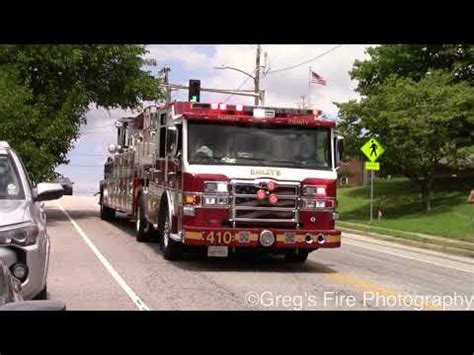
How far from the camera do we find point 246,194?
493 inches

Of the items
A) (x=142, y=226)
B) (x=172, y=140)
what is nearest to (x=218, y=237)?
(x=172, y=140)

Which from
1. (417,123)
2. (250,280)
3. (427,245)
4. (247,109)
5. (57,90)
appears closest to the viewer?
(250,280)

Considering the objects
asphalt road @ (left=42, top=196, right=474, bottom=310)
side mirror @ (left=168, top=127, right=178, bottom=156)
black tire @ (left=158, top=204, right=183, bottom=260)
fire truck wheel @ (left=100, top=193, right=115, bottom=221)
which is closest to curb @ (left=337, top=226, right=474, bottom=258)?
asphalt road @ (left=42, top=196, right=474, bottom=310)

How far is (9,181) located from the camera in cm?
857

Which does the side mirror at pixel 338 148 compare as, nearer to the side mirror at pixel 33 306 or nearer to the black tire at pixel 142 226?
the black tire at pixel 142 226

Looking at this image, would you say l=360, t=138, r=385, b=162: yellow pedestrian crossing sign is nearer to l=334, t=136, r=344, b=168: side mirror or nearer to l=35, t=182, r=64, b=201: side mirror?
l=334, t=136, r=344, b=168: side mirror

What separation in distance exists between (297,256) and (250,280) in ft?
9.16

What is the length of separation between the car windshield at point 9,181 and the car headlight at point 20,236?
3.07ft

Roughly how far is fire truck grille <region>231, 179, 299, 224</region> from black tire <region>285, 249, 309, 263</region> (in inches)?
58.4

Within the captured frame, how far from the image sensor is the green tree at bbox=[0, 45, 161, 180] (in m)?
23.6

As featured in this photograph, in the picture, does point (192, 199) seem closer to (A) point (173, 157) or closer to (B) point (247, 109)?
(A) point (173, 157)

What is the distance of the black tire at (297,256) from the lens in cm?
1410
